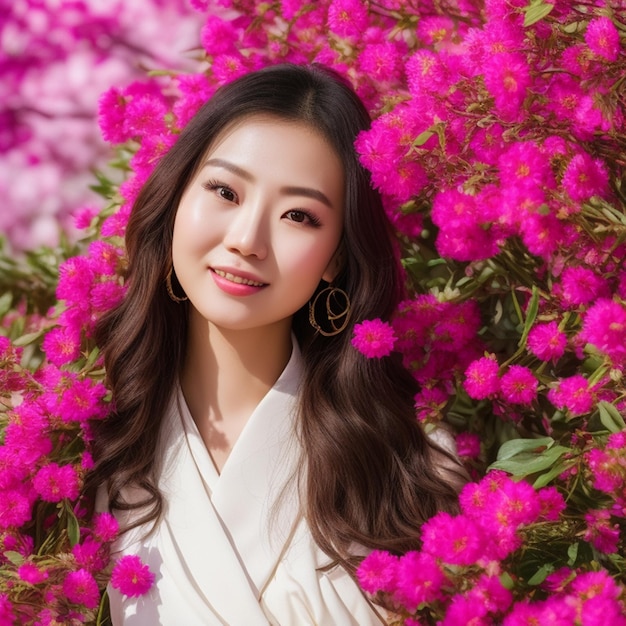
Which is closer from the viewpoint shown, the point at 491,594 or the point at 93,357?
the point at 491,594

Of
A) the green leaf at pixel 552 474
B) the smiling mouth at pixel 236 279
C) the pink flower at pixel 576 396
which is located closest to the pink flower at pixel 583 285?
the pink flower at pixel 576 396

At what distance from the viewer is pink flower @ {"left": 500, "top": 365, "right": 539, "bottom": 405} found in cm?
147

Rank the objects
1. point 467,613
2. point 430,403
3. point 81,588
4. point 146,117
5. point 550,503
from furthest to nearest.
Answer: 1. point 146,117
2. point 430,403
3. point 81,588
4. point 550,503
5. point 467,613

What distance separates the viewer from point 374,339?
5.15 feet

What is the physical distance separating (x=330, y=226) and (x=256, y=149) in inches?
6.4

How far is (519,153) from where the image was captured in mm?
1377

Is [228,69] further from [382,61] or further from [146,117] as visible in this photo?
[382,61]

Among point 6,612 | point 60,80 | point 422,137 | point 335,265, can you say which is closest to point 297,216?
point 335,265

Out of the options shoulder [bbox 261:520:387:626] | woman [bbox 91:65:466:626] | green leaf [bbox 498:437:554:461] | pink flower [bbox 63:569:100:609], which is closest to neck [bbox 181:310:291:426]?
woman [bbox 91:65:466:626]

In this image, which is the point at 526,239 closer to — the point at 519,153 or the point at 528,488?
the point at 519,153

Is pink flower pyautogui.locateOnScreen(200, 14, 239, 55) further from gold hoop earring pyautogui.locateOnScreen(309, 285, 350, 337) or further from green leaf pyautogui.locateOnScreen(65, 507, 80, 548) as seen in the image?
green leaf pyautogui.locateOnScreen(65, 507, 80, 548)

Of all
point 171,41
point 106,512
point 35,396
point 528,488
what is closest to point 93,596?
point 106,512

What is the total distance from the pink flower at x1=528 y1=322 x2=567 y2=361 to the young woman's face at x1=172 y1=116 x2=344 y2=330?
0.35 metres

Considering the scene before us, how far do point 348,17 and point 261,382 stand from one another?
61 cm
